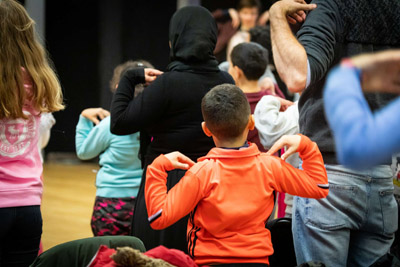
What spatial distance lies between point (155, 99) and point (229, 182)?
505mm

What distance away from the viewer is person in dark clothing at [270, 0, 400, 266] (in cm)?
128

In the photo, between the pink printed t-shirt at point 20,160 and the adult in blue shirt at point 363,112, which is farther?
the pink printed t-shirt at point 20,160

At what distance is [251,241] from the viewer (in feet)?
4.93

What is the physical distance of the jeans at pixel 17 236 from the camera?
5.62 feet

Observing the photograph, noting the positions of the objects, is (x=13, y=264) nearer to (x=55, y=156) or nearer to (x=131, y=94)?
(x=131, y=94)

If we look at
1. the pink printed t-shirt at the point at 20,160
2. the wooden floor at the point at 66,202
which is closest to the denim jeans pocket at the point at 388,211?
the pink printed t-shirt at the point at 20,160

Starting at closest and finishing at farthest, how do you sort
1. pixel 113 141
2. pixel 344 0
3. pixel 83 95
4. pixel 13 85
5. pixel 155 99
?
pixel 344 0 < pixel 13 85 < pixel 155 99 < pixel 113 141 < pixel 83 95

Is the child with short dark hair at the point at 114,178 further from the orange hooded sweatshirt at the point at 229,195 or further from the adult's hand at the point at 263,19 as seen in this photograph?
the adult's hand at the point at 263,19

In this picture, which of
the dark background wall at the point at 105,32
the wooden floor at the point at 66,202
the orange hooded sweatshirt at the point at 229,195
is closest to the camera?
the orange hooded sweatshirt at the point at 229,195

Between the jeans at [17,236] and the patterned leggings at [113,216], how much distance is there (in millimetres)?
917

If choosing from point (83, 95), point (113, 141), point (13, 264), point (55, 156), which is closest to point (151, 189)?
point (13, 264)

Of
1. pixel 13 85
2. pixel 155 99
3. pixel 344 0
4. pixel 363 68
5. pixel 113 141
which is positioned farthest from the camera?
pixel 113 141

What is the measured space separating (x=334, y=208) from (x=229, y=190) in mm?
301

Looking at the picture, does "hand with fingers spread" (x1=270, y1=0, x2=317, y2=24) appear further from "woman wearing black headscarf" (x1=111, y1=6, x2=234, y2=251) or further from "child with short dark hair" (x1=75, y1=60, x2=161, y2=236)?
"child with short dark hair" (x1=75, y1=60, x2=161, y2=236)
